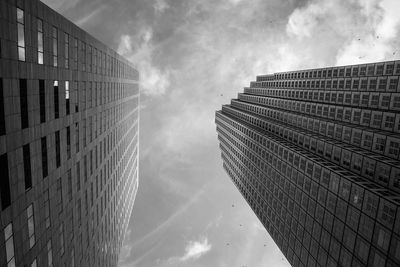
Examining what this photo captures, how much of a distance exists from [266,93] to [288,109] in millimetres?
48025

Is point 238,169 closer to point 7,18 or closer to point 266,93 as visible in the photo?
point 266,93

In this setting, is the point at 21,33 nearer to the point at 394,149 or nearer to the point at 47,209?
the point at 47,209

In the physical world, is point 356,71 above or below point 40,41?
above

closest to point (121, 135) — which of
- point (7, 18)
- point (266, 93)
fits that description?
point (7, 18)

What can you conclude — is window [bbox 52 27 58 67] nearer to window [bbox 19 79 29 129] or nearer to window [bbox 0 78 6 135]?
window [bbox 19 79 29 129]

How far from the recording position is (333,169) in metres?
64.6

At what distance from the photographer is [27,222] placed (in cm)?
3516

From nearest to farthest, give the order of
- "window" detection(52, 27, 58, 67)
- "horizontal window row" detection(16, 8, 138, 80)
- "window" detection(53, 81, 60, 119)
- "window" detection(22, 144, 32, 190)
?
"horizontal window row" detection(16, 8, 138, 80) → "window" detection(22, 144, 32, 190) → "window" detection(52, 27, 58, 67) → "window" detection(53, 81, 60, 119)

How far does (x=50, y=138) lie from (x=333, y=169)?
173ft

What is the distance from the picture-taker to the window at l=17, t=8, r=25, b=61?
31.8 meters

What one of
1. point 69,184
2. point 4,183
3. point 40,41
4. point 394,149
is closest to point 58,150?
point 69,184

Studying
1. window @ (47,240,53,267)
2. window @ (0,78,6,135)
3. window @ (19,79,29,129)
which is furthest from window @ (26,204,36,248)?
window @ (0,78,6,135)

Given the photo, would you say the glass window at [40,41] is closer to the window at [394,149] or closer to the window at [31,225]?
the window at [31,225]

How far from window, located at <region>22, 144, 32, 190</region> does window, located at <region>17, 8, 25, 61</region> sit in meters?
9.61
